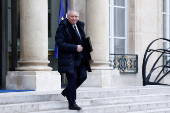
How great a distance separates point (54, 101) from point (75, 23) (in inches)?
64.6

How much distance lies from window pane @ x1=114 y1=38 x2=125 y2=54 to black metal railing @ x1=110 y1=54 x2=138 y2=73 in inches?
11.6

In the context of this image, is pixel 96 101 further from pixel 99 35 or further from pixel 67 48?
pixel 99 35

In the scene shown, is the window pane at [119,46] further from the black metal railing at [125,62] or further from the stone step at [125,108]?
the stone step at [125,108]

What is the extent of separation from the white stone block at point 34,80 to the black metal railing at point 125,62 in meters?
4.24

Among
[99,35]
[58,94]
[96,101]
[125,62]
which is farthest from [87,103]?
[125,62]

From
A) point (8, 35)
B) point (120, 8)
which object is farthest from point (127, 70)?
point (8, 35)

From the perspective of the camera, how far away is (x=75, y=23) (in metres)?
7.54

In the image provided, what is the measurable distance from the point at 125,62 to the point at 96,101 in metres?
5.89

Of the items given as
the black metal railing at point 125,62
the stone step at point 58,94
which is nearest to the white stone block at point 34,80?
Answer: the stone step at point 58,94

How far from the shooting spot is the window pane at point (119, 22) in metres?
14.7

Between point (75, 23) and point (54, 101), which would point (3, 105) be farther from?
point (75, 23)

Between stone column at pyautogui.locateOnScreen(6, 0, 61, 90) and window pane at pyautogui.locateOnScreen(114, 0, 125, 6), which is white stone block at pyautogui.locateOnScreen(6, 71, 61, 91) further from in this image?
window pane at pyautogui.locateOnScreen(114, 0, 125, 6)

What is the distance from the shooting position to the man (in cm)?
731

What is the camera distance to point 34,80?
392 inches
